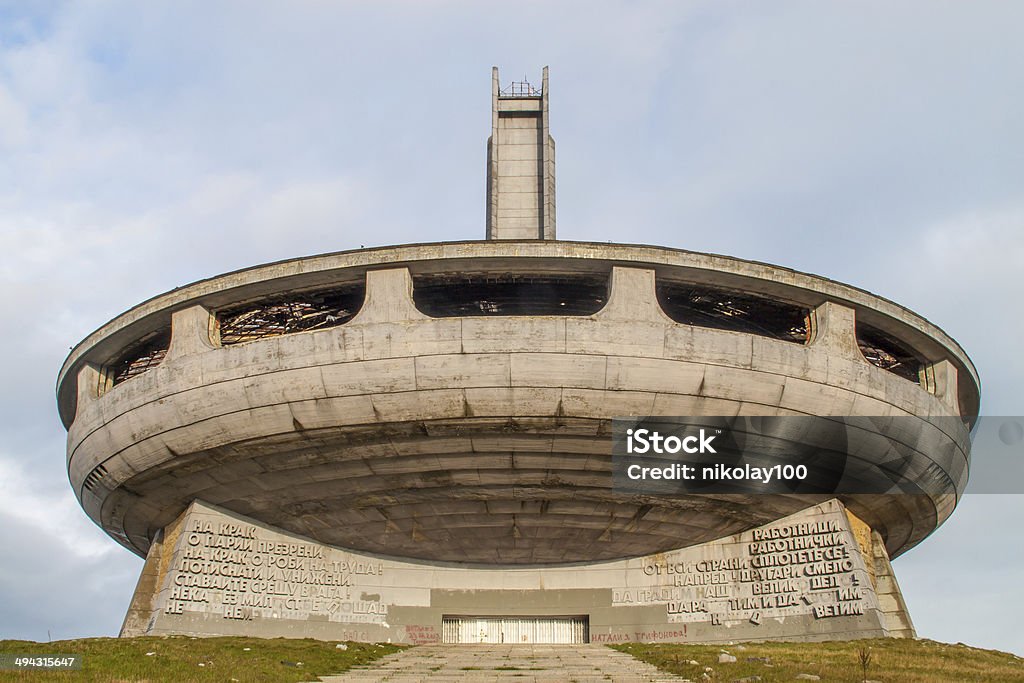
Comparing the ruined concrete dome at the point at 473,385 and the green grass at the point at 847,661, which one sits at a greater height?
the ruined concrete dome at the point at 473,385

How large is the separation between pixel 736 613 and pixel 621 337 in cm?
902

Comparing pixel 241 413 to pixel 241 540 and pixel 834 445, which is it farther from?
pixel 834 445

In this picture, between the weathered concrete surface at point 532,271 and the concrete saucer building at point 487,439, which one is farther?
the weathered concrete surface at point 532,271

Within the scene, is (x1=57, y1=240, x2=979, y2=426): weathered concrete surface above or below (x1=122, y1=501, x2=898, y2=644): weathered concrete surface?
above

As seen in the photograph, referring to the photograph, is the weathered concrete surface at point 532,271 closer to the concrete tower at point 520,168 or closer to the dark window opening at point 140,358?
the dark window opening at point 140,358

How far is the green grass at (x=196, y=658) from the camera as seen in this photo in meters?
16.6

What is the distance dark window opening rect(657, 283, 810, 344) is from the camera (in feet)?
83.7

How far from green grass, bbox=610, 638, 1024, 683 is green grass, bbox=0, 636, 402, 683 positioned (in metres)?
6.49

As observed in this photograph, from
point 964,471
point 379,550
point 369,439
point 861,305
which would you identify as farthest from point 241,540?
point 964,471

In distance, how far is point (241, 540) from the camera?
1079 inches

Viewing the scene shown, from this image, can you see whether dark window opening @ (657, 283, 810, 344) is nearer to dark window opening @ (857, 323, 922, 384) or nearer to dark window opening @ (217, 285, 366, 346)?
dark window opening @ (857, 323, 922, 384)

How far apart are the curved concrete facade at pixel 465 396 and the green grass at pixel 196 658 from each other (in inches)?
175

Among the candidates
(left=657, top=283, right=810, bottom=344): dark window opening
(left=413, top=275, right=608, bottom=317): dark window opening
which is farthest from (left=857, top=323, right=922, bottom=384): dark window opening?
(left=413, top=275, right=608, bottom=317): dark window opening

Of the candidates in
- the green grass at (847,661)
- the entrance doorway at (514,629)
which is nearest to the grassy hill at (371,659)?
the green grass at (847,661)
